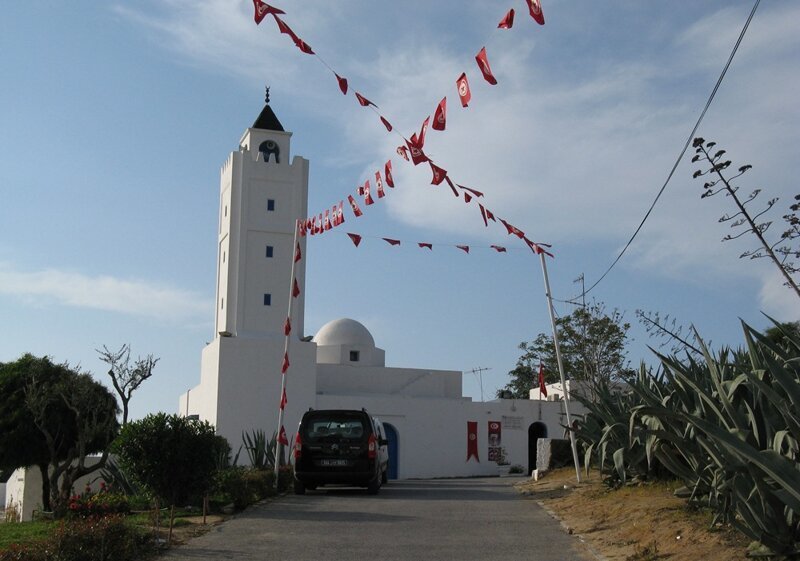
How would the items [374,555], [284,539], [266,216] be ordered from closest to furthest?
1. [374,555]
2. [284,539]
3. [266,216]

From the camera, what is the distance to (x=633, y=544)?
9680mm

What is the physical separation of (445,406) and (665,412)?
1488 inches

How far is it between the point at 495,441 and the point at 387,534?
113 feet

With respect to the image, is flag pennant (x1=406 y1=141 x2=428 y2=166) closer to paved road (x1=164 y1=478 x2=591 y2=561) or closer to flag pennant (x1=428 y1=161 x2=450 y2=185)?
flag pennant (x1=428 y1=161 x2=450 y2=185)

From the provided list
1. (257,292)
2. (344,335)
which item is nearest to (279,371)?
(257,292)

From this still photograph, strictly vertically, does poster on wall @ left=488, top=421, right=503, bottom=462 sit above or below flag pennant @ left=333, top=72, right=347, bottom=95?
below

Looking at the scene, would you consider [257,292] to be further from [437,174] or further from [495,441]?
[437,174]

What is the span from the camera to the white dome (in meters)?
50.5

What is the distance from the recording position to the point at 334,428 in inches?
749

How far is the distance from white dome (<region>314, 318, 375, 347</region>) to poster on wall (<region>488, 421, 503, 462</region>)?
29.5ft

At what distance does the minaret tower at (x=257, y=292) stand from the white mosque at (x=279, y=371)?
0.05 metres

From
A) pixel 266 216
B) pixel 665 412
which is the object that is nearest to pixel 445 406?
pixel 266 216

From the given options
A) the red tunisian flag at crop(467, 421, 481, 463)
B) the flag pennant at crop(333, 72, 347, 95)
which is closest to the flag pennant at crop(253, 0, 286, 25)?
the flag pennant at crop(333, 72, 347, 95)

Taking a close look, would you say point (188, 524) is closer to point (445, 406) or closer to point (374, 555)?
point (374, 555)
